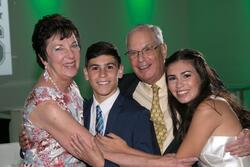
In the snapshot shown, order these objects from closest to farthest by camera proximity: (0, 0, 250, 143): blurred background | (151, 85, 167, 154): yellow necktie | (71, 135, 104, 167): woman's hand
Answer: (71, 135, 104, 167): woman's hand
(151, 85, 167, 154): yellow necktie
(0, 0, 250, 143): blurred background

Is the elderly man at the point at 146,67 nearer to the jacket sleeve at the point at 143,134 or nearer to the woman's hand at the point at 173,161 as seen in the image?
the jacket sleeve at the point at 143,134

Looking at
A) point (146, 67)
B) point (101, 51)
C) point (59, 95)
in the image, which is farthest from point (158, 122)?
point (59, 95)

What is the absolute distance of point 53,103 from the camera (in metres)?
1.97

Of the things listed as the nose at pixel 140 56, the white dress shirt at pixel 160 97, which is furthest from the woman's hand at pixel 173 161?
the nose at pixel 140 56

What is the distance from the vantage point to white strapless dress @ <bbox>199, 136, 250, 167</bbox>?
2.10 m

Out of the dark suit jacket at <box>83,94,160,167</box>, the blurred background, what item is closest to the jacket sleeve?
the dark suit jacket at <box>83,94,160,167</box>

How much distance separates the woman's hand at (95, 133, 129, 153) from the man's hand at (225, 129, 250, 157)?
0.49m

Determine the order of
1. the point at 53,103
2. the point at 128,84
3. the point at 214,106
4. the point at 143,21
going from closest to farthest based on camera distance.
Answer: the point at 53,103 → the point at 214,106 → the point at 128,84 → the point at 143,21

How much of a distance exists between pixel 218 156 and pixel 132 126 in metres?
0.44

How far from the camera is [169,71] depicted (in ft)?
7.34

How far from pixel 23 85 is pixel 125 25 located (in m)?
1.37

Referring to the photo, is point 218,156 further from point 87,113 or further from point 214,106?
point 87,113

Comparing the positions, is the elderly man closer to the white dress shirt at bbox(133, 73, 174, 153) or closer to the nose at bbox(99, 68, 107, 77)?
the white dress shirt at bbox(133, 73, 174, 153)

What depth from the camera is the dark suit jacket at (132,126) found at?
2.12m
